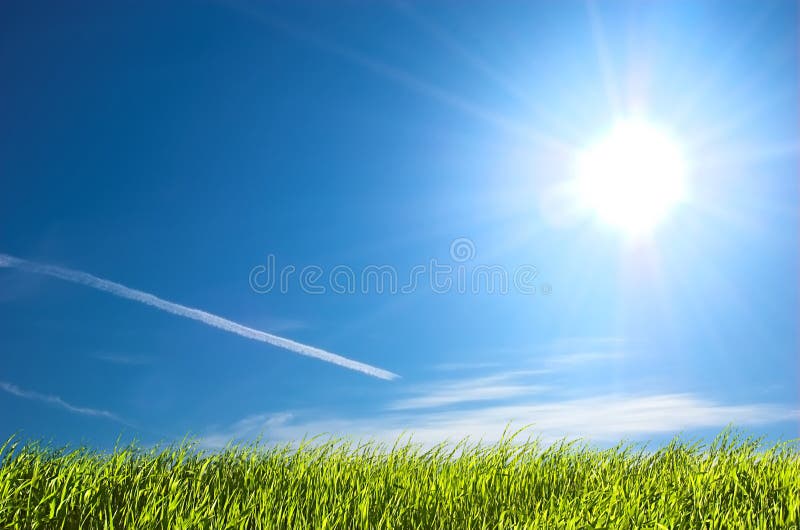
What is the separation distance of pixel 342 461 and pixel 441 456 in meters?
0.94

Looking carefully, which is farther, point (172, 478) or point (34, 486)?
point (172, 478)

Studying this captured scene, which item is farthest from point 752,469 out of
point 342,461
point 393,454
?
point 342,461

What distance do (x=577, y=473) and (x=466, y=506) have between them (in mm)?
1769

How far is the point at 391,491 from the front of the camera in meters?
5.58

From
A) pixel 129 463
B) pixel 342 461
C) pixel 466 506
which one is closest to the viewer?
pixel 466 506

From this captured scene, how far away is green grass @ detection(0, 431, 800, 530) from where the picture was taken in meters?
4.73

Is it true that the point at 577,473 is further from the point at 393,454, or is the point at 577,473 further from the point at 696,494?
the point at 393,454

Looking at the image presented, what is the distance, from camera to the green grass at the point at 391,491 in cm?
473

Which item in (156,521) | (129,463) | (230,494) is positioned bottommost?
(156,521)

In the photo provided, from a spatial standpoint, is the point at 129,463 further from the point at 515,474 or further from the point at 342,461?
the point at 515,474

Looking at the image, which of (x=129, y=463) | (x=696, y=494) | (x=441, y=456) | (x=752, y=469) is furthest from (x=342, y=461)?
(x=752, y=469)

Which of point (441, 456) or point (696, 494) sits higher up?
point (441, 456)

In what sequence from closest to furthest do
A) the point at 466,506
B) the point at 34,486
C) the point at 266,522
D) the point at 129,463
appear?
the point at 266,522 < the point at 34,486 < the point at 466,506 < the point at 129,463

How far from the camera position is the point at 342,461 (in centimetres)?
659
